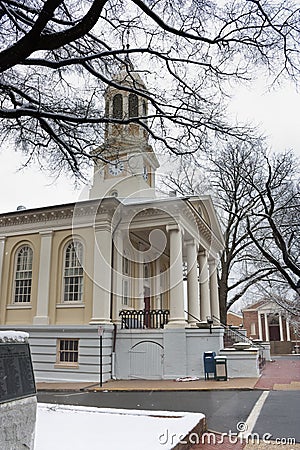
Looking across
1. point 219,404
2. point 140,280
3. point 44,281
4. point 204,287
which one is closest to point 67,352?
point 44,281

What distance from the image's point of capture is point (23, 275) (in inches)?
752

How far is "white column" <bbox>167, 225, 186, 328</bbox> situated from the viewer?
16.9 meters

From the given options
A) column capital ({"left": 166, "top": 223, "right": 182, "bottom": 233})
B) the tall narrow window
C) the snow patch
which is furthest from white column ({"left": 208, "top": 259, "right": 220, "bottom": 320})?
the snow patch

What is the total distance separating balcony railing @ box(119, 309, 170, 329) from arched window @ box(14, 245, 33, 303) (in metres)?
4.45

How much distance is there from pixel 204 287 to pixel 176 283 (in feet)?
20.2

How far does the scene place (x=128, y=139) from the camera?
1112 centimetres

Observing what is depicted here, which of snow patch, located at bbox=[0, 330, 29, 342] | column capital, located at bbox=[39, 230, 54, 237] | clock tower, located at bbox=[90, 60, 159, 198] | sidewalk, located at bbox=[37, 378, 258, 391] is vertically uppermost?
clock tower, located at bbox=[90, 60, 159, 198]

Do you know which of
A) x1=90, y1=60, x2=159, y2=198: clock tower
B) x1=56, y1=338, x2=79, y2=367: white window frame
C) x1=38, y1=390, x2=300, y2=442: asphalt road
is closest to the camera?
x1=38, y1=390, x2=300, y2=442: asphalt road

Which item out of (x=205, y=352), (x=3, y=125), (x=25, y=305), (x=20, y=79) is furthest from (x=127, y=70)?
(x=25, y=305)

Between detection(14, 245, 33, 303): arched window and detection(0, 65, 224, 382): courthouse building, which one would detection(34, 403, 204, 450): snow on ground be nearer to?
detection(0, 65, 224, 382): courthouse building

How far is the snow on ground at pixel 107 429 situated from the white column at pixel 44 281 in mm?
10842

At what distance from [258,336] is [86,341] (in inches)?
1453

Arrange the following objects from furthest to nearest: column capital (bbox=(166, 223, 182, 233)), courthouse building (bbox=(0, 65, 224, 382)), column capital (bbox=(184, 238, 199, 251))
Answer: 1. column capital (bbox=(184, 238, 199, 251))
2. column capital (bbox=(166, 223, 182, 233))
3. courthouse building (bbox=(0, 65, 224, 382))

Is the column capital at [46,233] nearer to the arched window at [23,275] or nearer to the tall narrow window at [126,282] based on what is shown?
the arched window at [23,275]
